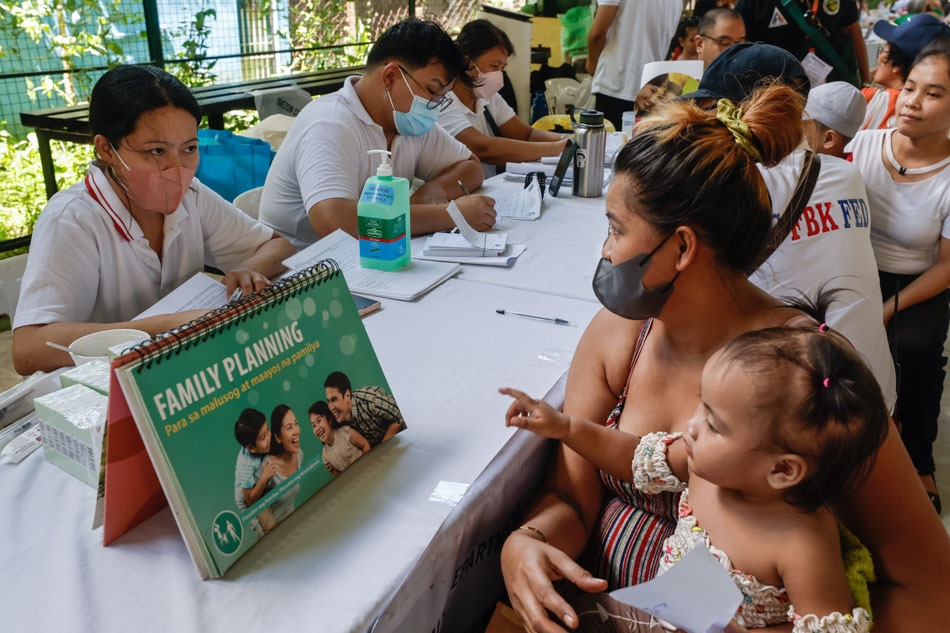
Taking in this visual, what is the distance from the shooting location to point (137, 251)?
1.62 m

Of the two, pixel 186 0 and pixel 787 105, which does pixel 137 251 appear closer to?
pixel 787 105

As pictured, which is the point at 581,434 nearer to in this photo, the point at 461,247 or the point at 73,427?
the point at 73,427

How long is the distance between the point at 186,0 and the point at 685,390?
14.6 feet

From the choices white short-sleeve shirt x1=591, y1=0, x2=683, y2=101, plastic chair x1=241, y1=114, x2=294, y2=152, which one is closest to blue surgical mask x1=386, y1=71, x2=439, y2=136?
plastic chair x1=241, y1=114, x2=294, y2=152

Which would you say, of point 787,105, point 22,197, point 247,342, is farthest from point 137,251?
point 22,197

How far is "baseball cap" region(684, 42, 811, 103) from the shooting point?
189cm

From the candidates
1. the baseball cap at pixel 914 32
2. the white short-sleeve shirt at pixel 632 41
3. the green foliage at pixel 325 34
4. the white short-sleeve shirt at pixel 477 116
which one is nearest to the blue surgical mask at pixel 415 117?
the white short-sleeve shirt at pixel 477 116

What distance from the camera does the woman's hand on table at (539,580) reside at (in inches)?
38.1

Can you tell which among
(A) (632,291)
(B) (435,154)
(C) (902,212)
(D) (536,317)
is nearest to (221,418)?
(A) (632,291)

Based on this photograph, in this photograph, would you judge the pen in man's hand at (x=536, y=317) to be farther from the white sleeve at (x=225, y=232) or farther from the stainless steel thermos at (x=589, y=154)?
the stainless steel thermos at (x=589, y=154)

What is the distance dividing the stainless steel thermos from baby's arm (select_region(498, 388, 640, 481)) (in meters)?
1.68

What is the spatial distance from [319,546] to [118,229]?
102 centimetres

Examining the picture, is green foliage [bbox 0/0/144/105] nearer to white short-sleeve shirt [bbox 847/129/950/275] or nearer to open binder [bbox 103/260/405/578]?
open binder [bbox 103/260/405/578]

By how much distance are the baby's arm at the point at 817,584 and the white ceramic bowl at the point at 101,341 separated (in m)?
1.04
